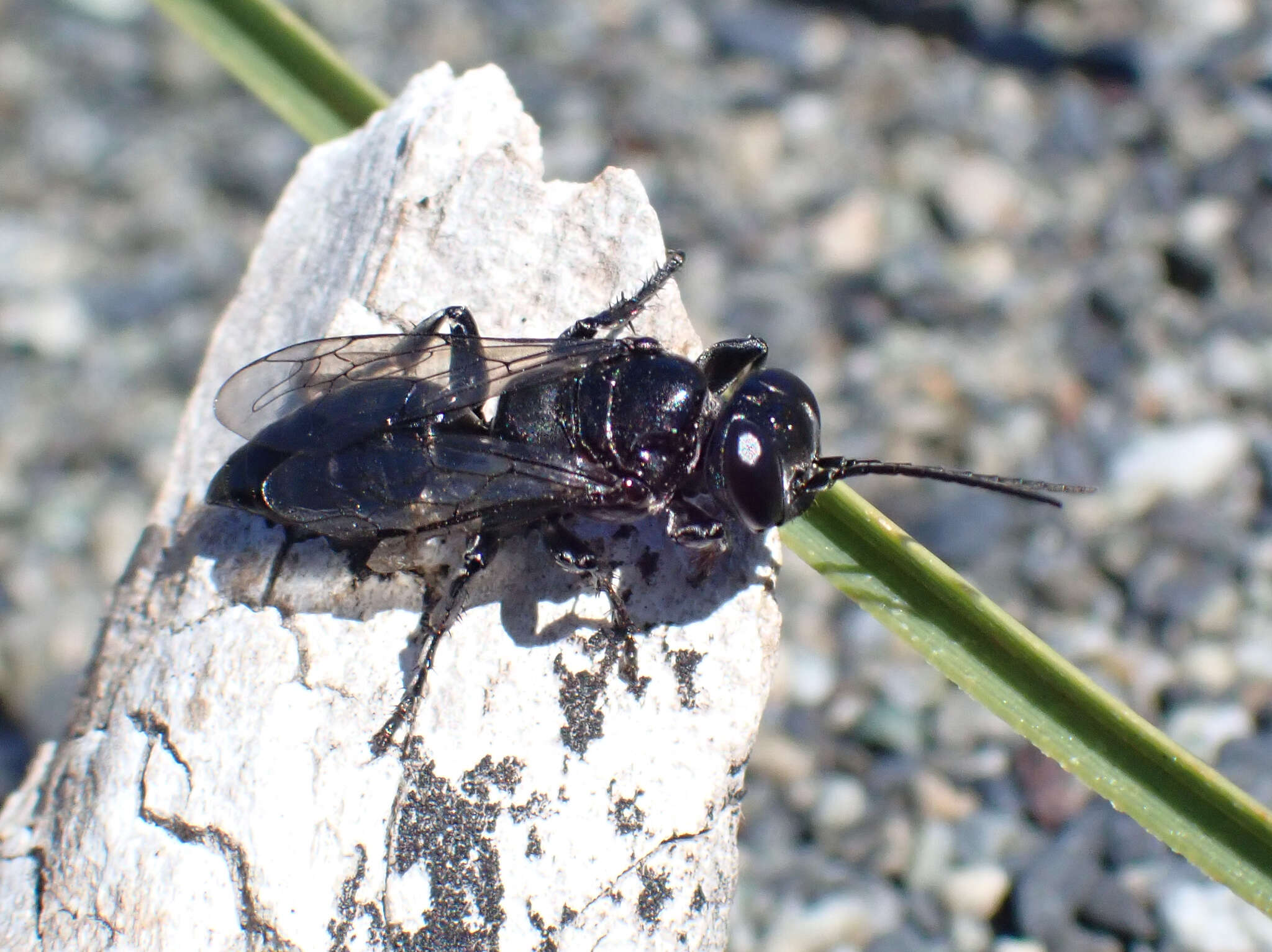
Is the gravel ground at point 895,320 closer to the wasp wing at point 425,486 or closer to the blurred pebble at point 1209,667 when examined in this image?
the blurred pebble at point 1209,667

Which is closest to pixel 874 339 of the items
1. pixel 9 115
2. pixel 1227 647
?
pixel 1227 647

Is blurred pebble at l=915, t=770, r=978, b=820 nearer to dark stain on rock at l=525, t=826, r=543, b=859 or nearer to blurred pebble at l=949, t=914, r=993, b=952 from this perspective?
blurred pebble at l=949, t=914, r=993, b=952

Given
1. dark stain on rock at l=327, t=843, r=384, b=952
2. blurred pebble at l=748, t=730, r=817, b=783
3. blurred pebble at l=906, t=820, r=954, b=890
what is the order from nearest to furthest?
dark stain on rock at l=327, t=843, r=384, b=952 → blurred pebble at l=906, t=820, r=954, b=890 → blurred pebble at l=748, t=730, r=817, b=783

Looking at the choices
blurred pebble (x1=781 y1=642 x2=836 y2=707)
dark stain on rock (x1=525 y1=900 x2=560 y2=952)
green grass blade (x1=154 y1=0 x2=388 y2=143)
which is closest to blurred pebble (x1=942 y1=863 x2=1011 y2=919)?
blurred pebble (x1=781 y1=642 x2=836 y2=707)

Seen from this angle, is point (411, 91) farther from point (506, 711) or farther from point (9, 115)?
point (9, 115)

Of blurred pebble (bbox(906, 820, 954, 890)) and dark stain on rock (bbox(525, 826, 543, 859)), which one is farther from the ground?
blurred pebble (bbox(906, 820, 954, 890))

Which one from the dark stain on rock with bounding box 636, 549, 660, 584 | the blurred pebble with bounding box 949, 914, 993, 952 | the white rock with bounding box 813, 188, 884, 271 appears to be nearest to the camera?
the dark stain on rock with bounding box 636, 549, 660, 584

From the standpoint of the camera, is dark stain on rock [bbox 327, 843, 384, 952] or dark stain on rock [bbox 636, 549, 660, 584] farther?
dark stain on rock [bbox 636, 549, 660, 584]
